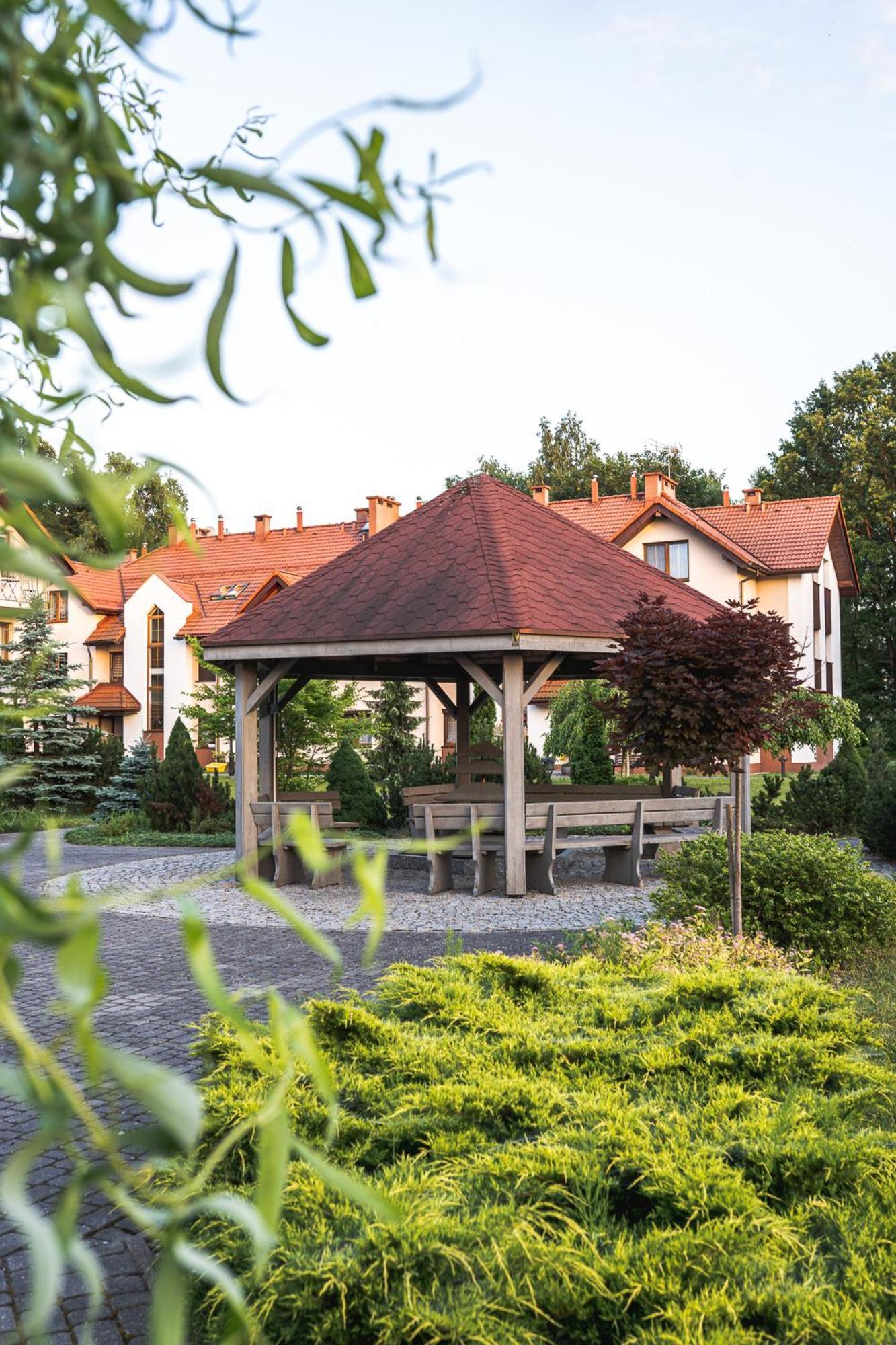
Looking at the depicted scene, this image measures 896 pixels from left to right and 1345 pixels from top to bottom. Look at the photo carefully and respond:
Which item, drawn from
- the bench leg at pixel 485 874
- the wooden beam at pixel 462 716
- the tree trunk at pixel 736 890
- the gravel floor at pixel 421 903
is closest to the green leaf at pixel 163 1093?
the tree trunk at pixel 736 890

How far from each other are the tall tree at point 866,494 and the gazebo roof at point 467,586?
27.7 metres

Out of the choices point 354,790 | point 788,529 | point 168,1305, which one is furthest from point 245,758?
point 788,529

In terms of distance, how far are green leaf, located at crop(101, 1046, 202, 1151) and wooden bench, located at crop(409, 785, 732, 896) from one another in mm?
11168

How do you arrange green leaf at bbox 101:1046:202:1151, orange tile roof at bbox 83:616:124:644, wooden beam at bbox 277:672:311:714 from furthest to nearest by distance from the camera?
orange tile roof at bbox 83:616:124:644, wooden beam at bbox 277:672:311:714, green leaf at bbox 101:1046:202:1151

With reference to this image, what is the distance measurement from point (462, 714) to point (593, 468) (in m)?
44.3

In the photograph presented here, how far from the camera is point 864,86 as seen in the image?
8711 millimetres

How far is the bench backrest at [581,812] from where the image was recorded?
12.3 m

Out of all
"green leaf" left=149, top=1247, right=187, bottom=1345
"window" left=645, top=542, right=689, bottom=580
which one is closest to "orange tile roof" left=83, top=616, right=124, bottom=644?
"window" left=645, top=542, right=689, bottom=580

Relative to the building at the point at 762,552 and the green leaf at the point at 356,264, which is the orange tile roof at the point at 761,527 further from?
the green leaf at the point at 356,264

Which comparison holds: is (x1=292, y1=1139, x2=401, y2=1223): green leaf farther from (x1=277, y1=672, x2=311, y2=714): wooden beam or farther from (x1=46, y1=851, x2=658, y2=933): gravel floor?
(x1=277, y1=672, x2=311, y2=714): wooden beam

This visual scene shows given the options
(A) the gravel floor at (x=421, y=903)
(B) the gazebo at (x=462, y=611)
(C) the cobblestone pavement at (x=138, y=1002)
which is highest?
(B) the gazebo at (x=462, y=611)

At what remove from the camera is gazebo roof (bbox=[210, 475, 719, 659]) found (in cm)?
1255

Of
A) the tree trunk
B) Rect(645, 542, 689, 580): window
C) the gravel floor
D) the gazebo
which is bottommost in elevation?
the gravel floor

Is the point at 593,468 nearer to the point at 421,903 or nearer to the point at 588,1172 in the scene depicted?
the point at 421,903
